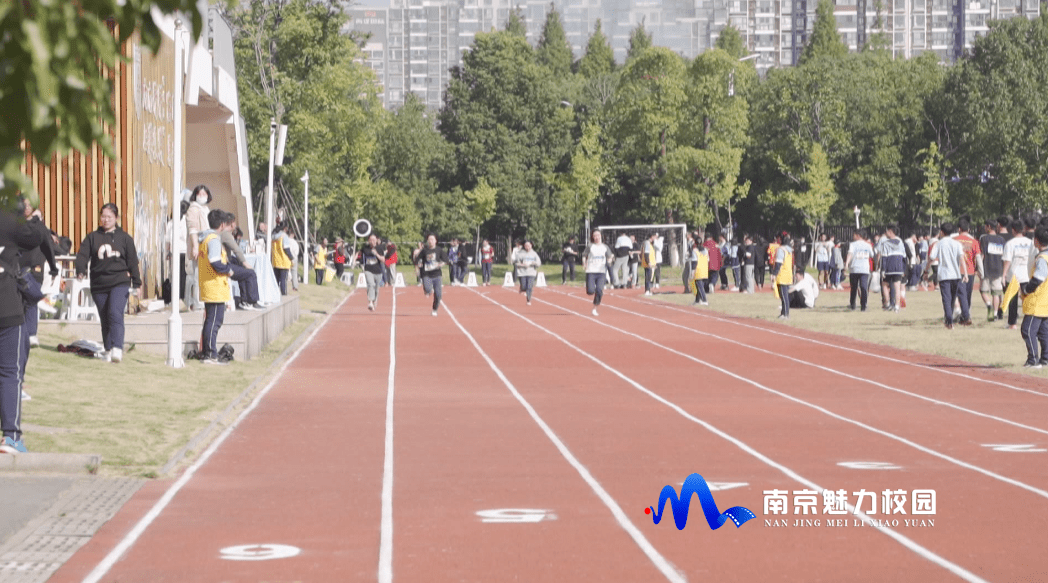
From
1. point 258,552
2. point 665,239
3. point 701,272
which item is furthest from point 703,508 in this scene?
point 665,239

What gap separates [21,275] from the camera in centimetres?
1088

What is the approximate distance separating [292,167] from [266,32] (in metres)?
4.69

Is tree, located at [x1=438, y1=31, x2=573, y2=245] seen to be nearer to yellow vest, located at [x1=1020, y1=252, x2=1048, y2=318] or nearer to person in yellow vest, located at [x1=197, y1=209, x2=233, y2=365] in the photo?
person in yellow vest, located at [x1=197, y1=209, x2=233, y2=365]

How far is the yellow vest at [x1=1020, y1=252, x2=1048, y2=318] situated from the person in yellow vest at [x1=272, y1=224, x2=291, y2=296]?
58.6 feet

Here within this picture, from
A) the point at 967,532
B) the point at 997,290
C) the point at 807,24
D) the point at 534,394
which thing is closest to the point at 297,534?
the point at 967,532

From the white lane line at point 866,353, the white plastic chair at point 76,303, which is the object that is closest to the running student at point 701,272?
the white lane line at point 866,353

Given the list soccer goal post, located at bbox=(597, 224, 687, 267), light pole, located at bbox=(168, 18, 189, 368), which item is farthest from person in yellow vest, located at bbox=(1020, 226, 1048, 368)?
soccer goal post, located at bbox=(597, 224, 687, 267)

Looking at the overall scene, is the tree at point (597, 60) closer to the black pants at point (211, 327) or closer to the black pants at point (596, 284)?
the black pants at point (596, 284)

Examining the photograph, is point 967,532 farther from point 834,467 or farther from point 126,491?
point 126,491

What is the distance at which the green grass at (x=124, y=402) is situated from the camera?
10.7 m

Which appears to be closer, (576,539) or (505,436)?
(576,539)

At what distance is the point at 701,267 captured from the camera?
36.3m

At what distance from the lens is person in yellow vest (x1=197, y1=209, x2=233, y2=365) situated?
1727cm

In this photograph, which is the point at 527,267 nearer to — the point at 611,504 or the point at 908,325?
the point at 908,325
